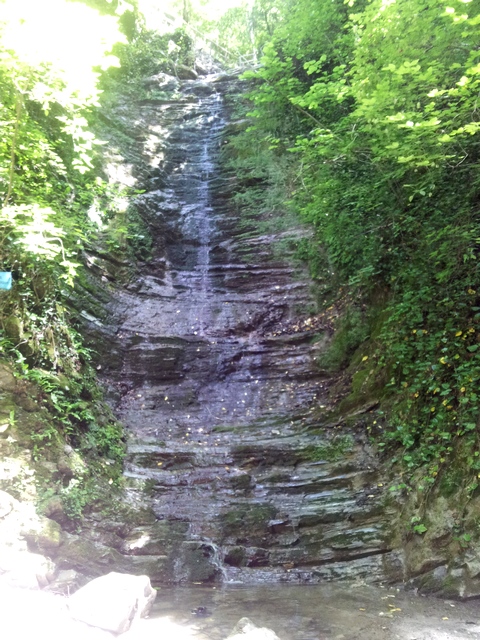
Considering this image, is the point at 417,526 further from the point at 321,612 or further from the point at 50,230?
the point at 50,230

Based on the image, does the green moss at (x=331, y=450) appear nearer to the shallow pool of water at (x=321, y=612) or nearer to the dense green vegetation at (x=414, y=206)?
the dense green vegetation at (x=414, y=206)

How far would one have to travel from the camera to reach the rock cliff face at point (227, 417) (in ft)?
16.4

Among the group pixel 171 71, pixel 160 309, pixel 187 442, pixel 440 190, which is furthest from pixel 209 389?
pixel 171 71

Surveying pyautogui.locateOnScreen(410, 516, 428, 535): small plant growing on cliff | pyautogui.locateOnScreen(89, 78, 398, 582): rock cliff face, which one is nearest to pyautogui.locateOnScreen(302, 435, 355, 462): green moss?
pyautogui.locateOnScreen(89, 78, 398, 582): rock cliff face

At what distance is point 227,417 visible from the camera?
7.68 meters

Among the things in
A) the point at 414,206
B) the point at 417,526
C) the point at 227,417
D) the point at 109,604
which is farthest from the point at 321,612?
the point at 414,206

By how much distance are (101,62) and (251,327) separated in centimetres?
637

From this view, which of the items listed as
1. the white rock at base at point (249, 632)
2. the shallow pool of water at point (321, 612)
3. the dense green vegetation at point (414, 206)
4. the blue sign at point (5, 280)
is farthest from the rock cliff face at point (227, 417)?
the blue sign at point (5, 280)

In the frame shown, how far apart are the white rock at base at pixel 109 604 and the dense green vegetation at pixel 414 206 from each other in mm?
3194

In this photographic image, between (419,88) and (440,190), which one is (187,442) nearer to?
(440,190)

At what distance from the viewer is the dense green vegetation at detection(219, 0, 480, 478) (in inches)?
182

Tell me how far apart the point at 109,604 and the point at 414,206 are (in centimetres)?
632

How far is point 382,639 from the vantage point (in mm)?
3398

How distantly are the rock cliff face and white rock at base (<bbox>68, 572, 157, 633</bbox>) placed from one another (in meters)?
1.23
